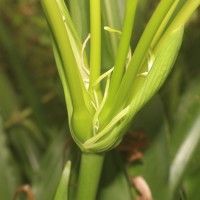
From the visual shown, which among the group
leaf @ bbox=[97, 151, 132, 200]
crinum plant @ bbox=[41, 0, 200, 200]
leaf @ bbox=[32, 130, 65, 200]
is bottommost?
leaf @ bbox=[32, 130, 65, 200]

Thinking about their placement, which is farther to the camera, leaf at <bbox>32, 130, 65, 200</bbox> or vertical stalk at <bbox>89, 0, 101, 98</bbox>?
leaf at <bbox>32, 130, 65, 200</bbox>

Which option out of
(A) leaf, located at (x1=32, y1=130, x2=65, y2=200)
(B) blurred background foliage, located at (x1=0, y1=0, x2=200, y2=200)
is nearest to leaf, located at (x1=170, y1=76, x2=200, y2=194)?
(B) blurred background foliage, located at (x1=0, y1=0, x2=200, y2=200)

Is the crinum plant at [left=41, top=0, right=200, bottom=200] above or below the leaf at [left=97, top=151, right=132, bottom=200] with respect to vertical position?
above

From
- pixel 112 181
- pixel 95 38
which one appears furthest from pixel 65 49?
pixel 112 181

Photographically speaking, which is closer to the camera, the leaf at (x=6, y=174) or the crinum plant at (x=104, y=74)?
the crinum plant at (x=104, y=74)

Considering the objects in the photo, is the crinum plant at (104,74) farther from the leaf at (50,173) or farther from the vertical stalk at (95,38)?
the leaf at (50,173)

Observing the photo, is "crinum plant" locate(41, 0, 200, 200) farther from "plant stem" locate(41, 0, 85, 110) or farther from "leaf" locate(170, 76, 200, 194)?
"leaf" locate(170, 76, 200, 194)

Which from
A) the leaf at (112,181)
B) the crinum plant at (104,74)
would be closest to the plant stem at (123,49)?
the crinum plant at (104,74)

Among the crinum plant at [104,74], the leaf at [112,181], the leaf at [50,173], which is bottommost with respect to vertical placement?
the leaf at [50,173]
